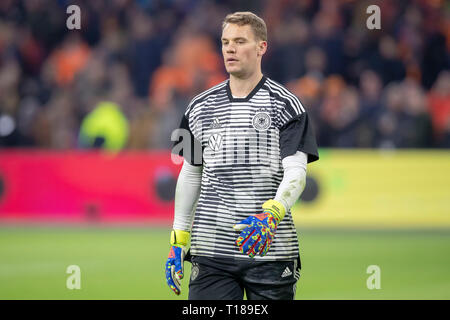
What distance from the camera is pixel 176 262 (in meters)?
5.79

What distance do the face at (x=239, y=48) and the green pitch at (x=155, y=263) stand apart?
399 cm

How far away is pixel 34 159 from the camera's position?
16.5 metres

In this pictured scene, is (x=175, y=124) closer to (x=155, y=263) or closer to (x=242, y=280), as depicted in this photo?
(x=155, y=263)

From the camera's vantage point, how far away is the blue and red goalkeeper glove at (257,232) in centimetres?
516

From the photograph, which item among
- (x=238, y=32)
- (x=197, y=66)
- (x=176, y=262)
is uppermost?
(x=197, y=66)

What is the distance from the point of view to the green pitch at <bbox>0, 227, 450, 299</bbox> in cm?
947

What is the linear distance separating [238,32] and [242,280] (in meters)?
1.56

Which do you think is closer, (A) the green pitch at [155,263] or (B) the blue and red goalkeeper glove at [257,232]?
(B) the blue and red goalkeeper glove at [257,232]

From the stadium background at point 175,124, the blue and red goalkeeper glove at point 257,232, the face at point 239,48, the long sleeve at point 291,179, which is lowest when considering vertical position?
the blue and red goalkeeper glove at point 257,232

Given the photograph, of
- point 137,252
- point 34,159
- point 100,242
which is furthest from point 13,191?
point 137,252

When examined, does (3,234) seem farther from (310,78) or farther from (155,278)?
(310,78)

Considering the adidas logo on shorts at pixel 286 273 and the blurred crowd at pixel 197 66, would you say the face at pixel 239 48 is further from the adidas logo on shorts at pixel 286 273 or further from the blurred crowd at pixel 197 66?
the blurred crowd at pixel 197 66

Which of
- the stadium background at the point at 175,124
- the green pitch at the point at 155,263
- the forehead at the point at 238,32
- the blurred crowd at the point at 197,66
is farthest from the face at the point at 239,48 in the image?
the blurred crowd at the point at 197,66

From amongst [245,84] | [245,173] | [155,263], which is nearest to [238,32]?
[245,84]
